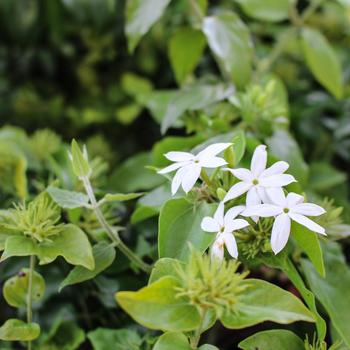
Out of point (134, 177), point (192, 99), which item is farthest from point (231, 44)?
point (134, 177)

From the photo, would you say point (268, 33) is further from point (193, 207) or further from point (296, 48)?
point (193, 207)

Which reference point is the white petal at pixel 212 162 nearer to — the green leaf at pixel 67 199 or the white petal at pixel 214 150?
the white petal at pixel 214 150

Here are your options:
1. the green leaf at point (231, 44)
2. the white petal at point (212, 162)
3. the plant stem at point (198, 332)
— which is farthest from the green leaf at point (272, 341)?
the green leaf at point (231, 44)

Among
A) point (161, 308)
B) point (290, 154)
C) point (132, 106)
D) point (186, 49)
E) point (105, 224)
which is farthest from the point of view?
point (132, 106)

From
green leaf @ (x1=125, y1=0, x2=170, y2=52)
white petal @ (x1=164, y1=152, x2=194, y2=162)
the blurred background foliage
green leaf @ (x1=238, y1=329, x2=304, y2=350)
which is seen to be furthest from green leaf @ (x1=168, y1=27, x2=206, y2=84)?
green leaf @ (x1=238, y1=329, x2=304, y2=350)

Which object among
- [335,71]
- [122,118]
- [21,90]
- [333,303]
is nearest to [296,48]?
[335,71]

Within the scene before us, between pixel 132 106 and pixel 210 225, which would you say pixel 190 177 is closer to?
pixel 210 225
